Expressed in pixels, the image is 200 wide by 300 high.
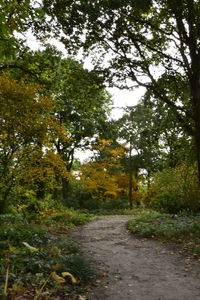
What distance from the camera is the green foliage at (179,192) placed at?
48.4ft

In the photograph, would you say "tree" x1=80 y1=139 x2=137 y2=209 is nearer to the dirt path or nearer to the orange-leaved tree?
the orange-leaved tree

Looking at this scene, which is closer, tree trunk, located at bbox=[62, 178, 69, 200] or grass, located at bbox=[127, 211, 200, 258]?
grass, located at bbox=[127, 211, 200, 258]

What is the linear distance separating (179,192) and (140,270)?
9.71m

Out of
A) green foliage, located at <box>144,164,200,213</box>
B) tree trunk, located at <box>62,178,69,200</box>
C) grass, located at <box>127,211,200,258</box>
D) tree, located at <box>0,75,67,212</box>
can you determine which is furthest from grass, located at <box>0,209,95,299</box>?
tree trunk, located at <box>62,178,69,200</box>

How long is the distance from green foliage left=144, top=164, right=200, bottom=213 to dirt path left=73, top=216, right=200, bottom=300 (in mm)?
5793

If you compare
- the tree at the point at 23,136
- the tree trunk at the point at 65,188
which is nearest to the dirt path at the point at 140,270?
the tree at the point at 23,136

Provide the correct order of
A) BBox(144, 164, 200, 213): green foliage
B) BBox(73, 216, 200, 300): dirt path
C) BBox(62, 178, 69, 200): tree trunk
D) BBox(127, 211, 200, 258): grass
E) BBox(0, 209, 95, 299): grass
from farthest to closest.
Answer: BBox(62, 178, 69, 200): tree trunk
BBox(144, 164, 200, 213): green foliage
BBox(127, 211, 200, 258): grass
BBox(73, 216, 200, 300): dirt path
BBox(0, 209, 95, 299): grass

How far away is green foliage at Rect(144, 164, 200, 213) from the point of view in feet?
48.4

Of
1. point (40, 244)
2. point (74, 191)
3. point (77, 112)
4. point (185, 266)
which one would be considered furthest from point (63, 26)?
point (74, 191)

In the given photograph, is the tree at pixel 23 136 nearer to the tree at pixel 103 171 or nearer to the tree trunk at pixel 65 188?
the tree at pixel 103 171

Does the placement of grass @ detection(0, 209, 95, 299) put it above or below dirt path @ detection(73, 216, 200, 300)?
above

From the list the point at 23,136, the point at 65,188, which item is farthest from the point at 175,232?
the point at 65,188

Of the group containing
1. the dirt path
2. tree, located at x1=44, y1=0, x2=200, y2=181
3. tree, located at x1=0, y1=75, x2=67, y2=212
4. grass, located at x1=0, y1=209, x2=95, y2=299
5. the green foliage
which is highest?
tree, located at x1=44, y1=0, x2=200, y2=181

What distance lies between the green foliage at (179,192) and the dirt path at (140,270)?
5.79 metres
